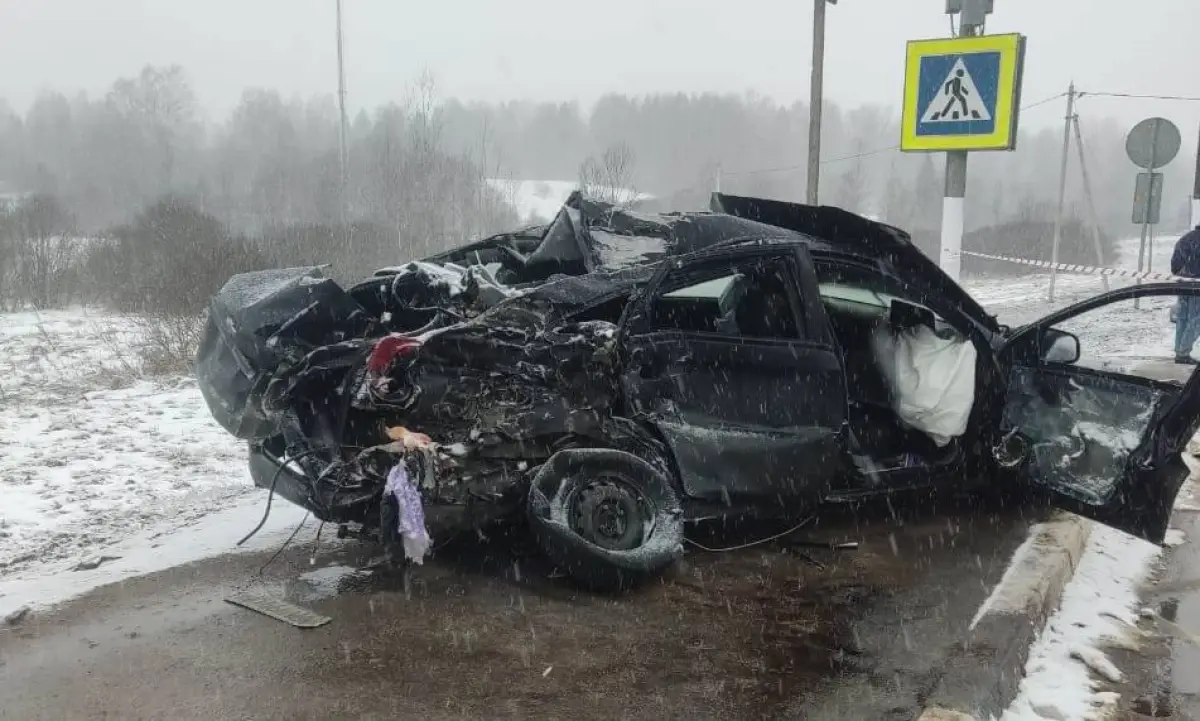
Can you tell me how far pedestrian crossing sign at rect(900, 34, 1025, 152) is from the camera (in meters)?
8.47

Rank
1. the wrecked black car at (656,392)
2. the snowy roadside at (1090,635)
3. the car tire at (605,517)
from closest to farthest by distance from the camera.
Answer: the snowy roadside at (1090,635) → the wrecked black car at (656,392) → the car tire at (605,517)

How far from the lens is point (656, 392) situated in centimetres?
418

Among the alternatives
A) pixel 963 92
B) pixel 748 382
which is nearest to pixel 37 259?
pixel 963 92

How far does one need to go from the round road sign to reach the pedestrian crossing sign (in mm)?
4477

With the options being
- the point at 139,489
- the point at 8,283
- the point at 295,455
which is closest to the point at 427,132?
the point at 8,283

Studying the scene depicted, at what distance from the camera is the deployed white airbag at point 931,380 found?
4832 millimetres

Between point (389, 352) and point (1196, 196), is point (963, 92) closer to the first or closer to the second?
point (1196, 196)

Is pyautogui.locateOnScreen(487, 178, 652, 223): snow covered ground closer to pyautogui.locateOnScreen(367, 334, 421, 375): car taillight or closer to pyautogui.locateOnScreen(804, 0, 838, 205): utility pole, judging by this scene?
pyautogui.locateOnScreen(804, 0, 838, 205): utility pole

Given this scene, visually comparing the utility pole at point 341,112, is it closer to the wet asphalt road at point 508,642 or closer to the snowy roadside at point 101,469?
the snowy roadside at point 101,469

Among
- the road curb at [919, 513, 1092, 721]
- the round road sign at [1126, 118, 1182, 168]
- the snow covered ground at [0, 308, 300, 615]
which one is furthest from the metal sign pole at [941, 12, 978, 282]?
the snow covered ground at [0, 308, 300, 615]

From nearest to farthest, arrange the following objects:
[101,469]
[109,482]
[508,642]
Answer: [508,642]
[109,482]
[101,469]

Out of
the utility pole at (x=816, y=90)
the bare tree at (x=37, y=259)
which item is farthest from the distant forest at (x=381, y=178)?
the utility pole at (x=816, y=90)

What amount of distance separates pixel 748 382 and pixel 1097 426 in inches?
75.0

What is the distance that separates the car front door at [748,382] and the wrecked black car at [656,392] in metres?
0.01
